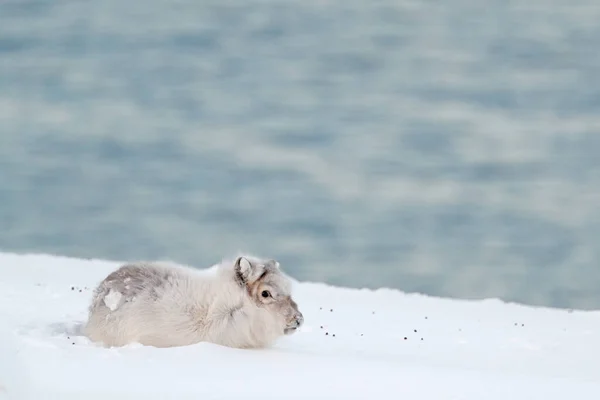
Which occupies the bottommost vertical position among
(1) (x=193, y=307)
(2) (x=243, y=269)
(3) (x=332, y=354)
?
(3) (x=332, y=354)

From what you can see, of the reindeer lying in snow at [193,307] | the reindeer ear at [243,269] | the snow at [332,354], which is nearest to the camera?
the snow at [332,354]

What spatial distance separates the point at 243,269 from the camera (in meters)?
7.77

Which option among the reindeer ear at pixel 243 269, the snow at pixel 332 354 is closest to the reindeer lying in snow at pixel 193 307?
the reindeer ear at pixel 243 269

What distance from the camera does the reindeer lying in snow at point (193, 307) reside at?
7488 mm

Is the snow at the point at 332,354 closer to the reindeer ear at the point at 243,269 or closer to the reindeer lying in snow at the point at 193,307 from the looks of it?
the reindeer lying in snow at the point at 193,307

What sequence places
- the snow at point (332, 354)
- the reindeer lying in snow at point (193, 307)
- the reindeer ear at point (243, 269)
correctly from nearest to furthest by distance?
the snow at point (332, 354), the reindeer lying in snow at point (193, 307), the reindeer ear at point (243, 269)

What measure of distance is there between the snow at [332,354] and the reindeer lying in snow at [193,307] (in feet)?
0.71

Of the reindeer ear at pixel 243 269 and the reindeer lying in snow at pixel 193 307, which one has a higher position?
the reindeer ear at pixel 243 269

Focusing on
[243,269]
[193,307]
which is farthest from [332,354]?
[193,307]

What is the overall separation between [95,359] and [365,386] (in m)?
1.90

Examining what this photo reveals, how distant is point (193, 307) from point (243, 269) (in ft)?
1.63

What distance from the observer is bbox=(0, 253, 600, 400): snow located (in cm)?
641

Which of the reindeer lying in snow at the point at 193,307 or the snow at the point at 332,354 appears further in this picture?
the reindeer lying in snow at the point at 193,307

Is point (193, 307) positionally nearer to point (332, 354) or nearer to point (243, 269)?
point (243, 269)
